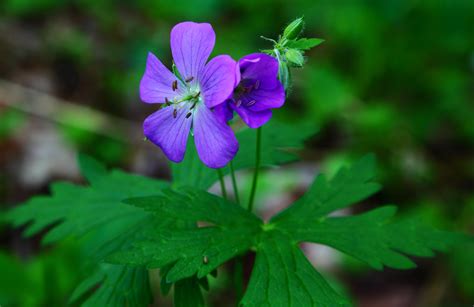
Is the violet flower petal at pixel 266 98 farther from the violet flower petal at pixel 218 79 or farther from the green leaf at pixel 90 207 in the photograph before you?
the green leaf at pixel 90 207

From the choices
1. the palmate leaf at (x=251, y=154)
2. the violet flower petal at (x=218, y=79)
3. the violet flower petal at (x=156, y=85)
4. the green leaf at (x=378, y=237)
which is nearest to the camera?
the violet flower petal at (x=218, y=79)

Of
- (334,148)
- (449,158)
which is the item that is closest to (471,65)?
(449,158)

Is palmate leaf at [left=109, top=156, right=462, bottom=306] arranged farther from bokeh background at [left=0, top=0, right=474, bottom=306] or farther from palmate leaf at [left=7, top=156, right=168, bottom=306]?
bokeh background at [left=0, top=0, right=474, bottom=306]

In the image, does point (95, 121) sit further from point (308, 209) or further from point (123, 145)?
point (308, 209)

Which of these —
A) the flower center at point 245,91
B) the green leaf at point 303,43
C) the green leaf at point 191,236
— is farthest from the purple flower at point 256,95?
the green leaf at point 191,236

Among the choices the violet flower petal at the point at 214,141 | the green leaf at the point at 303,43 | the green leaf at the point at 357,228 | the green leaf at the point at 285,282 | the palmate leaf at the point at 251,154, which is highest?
the green leaf at the point at 303,43

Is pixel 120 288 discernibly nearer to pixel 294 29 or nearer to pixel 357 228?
pixel 357 228

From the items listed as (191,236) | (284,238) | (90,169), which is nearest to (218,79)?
(191,236)
